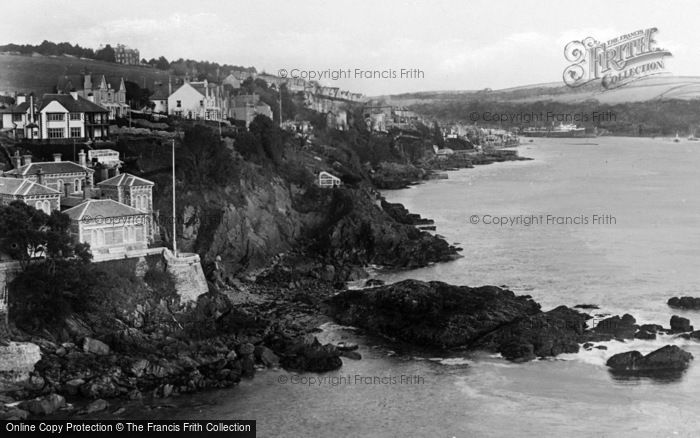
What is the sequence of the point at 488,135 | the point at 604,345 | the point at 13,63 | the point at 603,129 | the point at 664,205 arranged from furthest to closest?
the point at 603,129
the point at 488,135
the point at 664,205
the point at 13,63
the point at 604,345

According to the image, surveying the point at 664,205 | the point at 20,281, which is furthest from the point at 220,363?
the point at 664,205

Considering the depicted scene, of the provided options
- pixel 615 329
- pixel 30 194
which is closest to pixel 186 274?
pixel 30 194

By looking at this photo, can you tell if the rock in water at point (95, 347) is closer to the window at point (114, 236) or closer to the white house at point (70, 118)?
the window at point (114, 236)

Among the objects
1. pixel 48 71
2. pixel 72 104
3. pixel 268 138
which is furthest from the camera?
pixel 48 71

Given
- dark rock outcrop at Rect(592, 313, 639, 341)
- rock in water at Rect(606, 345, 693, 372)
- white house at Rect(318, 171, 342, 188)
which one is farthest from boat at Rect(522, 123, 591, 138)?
rock in water at Rect(606, 345, 693, 372)

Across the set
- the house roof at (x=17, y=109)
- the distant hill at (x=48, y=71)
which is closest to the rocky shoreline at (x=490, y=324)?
the house roof at (x=17, y=109)

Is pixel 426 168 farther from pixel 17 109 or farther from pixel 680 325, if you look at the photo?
pixel 680 325

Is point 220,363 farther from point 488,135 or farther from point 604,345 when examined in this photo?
point 488,135

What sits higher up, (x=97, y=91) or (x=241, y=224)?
(x=97, y=91)
